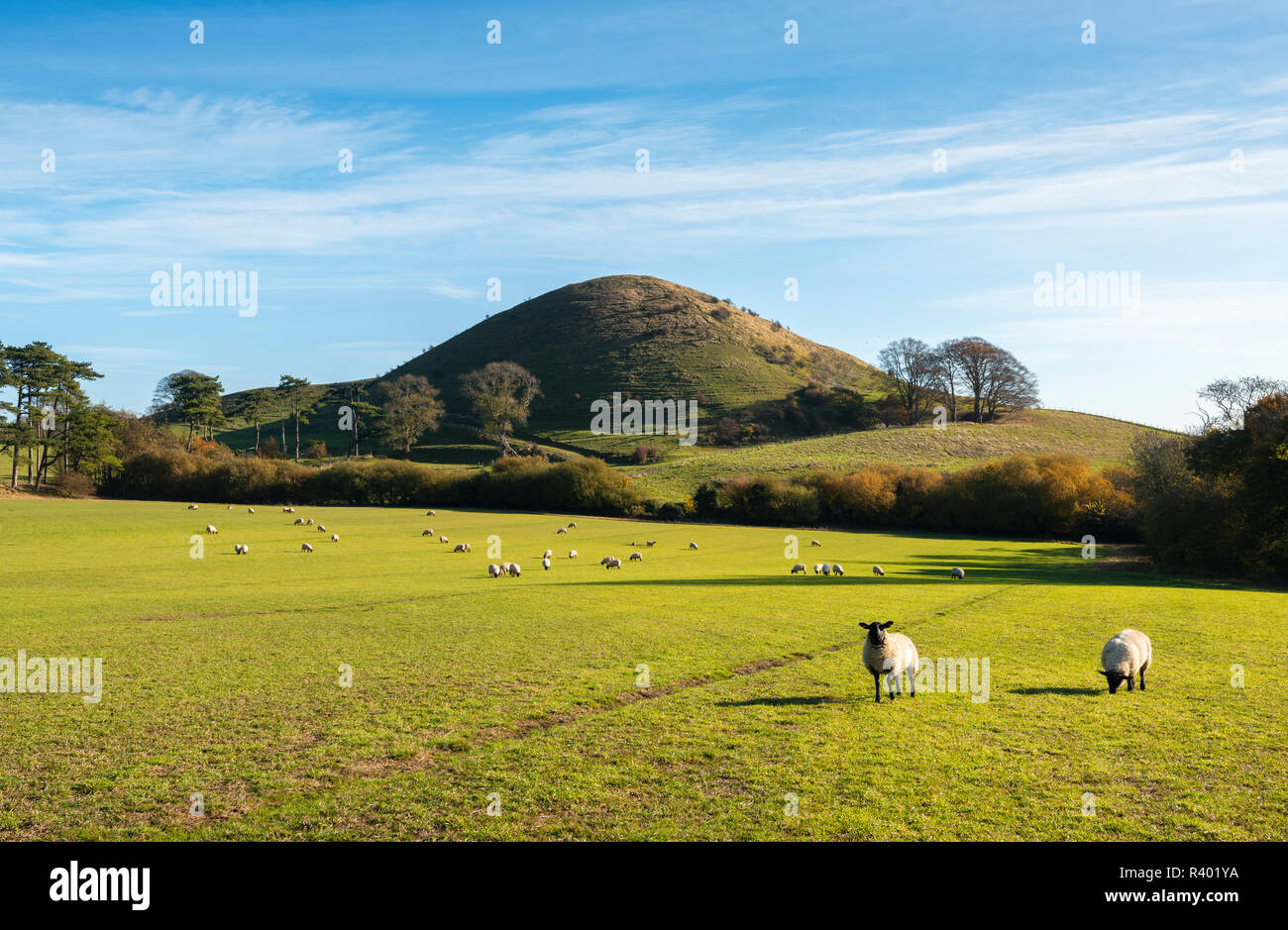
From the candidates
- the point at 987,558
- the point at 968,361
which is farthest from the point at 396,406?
the point at 987,558

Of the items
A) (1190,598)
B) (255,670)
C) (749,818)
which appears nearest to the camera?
Result: (749,818)

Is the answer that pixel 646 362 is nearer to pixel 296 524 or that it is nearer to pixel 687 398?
pixel 687 398

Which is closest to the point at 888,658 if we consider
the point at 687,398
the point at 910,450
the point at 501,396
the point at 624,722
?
the point at 624,722

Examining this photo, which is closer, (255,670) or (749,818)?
(749,818)

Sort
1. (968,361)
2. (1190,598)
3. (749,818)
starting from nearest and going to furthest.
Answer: (749,818) < (1190,598) < (968,361)

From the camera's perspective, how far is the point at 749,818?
886cm

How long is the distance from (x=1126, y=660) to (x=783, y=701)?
6.49 m

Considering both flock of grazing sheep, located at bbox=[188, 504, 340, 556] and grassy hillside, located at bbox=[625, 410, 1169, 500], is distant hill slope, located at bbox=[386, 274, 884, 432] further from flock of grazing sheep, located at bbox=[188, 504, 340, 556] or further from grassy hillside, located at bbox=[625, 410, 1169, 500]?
flock of grazing sheep, located at bbox=[188, 504, 340, 556]

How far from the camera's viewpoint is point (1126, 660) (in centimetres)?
1457

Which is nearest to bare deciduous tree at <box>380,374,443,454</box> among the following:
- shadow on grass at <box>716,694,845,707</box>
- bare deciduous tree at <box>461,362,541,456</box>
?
bare deciduous tree at <box>461,362,541,456</box>
